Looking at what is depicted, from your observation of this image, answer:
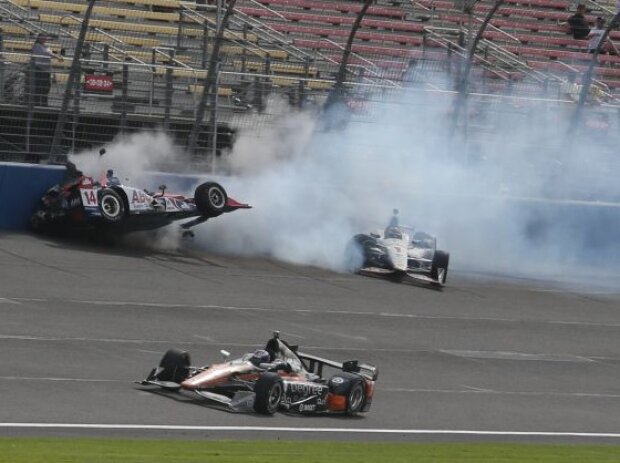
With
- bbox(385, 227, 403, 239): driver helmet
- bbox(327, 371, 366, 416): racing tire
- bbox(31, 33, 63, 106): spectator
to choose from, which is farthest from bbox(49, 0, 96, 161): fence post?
bbox(327, 371, 366, 416): racing tire

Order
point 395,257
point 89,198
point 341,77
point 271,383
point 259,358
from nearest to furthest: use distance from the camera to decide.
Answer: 1. point 271,383
2. point 259,358
3. point 89,198
4. point 395,257
5. point 341,77

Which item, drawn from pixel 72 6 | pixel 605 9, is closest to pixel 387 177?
pixel 72 6

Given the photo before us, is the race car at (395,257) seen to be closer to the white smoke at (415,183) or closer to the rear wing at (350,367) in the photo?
the white smoke at (415,183)

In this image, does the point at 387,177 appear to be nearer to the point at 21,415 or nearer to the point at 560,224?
the point at 560,224

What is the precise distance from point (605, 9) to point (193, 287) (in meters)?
15.1

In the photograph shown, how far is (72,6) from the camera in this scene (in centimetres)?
2533

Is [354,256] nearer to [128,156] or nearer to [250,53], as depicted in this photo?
[128,156]

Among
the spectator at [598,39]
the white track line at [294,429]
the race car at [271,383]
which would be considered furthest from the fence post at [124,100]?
the white track line at [294,429]

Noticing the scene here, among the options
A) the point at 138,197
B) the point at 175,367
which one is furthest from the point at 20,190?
the point at 175,367

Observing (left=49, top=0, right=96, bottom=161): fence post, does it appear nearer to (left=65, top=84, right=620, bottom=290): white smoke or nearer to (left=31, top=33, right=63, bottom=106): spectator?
(left=31, top=33, right=63, bottom=106): spectator

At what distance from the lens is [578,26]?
28.4 meters

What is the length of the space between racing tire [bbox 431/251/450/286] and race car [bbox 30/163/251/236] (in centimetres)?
304

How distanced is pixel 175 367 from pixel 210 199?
7.84 metres

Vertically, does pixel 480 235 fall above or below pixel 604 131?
below
